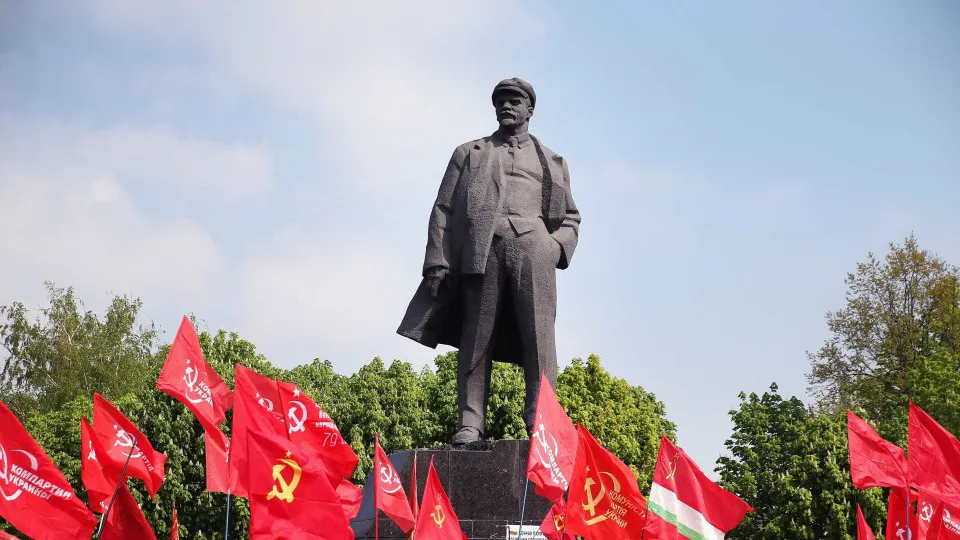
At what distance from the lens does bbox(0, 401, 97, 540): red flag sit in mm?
9234

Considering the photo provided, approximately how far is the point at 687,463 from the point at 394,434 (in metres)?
21.0

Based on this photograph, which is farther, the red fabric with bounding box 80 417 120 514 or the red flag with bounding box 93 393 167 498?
the red flag with bounding box 93 393 167 498

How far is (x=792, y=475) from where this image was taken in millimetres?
27406

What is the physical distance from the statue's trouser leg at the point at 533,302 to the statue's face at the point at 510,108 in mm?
1159

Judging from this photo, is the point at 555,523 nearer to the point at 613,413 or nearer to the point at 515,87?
the point at 515,87

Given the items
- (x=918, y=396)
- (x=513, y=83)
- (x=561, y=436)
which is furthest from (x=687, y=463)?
(x=918, y=396)

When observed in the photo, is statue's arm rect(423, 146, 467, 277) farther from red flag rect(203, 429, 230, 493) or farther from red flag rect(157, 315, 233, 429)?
red flag rect(203, 429, 230, 493)

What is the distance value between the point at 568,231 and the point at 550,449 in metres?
2.84

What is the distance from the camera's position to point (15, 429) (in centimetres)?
933

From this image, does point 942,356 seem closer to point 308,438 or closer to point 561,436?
point 561,436

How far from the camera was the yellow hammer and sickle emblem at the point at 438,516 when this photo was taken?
1052cm

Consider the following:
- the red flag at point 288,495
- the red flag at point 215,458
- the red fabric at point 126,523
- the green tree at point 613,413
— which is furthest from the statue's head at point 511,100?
the green tree at point 613,413

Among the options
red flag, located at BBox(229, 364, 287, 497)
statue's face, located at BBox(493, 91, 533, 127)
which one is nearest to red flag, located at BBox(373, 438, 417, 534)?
red flag, located at BBox(229, 364, 287, 497)

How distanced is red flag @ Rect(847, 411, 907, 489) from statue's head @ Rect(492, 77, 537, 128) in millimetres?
4455
